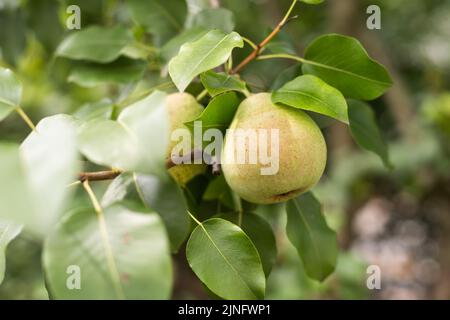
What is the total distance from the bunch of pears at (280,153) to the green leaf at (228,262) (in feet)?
0.22

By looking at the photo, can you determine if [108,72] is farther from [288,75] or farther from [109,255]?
[109,255]

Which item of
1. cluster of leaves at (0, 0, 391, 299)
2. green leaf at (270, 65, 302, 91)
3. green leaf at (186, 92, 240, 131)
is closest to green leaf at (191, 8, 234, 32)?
cluster of leaves at (0, 0, 391, 299)

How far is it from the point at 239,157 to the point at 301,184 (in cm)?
9

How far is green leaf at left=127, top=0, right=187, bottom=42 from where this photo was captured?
992mm

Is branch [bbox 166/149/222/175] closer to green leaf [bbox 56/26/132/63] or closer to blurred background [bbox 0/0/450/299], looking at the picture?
blurred background [bbox 0/0/450/299]

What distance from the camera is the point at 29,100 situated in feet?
8.66

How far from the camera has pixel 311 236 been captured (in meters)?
0.84

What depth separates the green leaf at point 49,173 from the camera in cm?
33

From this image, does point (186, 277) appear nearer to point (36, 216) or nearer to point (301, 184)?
point (301, 184)

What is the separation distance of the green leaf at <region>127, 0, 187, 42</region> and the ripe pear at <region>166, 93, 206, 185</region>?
31 centimetres

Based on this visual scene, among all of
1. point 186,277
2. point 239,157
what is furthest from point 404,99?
point 239,157

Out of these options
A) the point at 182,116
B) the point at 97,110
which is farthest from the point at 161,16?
the point at 182,116

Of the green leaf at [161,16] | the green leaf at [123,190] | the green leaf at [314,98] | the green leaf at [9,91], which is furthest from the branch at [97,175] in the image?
the green leaf at [161,16]

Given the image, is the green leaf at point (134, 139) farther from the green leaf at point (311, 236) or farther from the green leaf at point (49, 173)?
the green leaf at point (311, 236)
